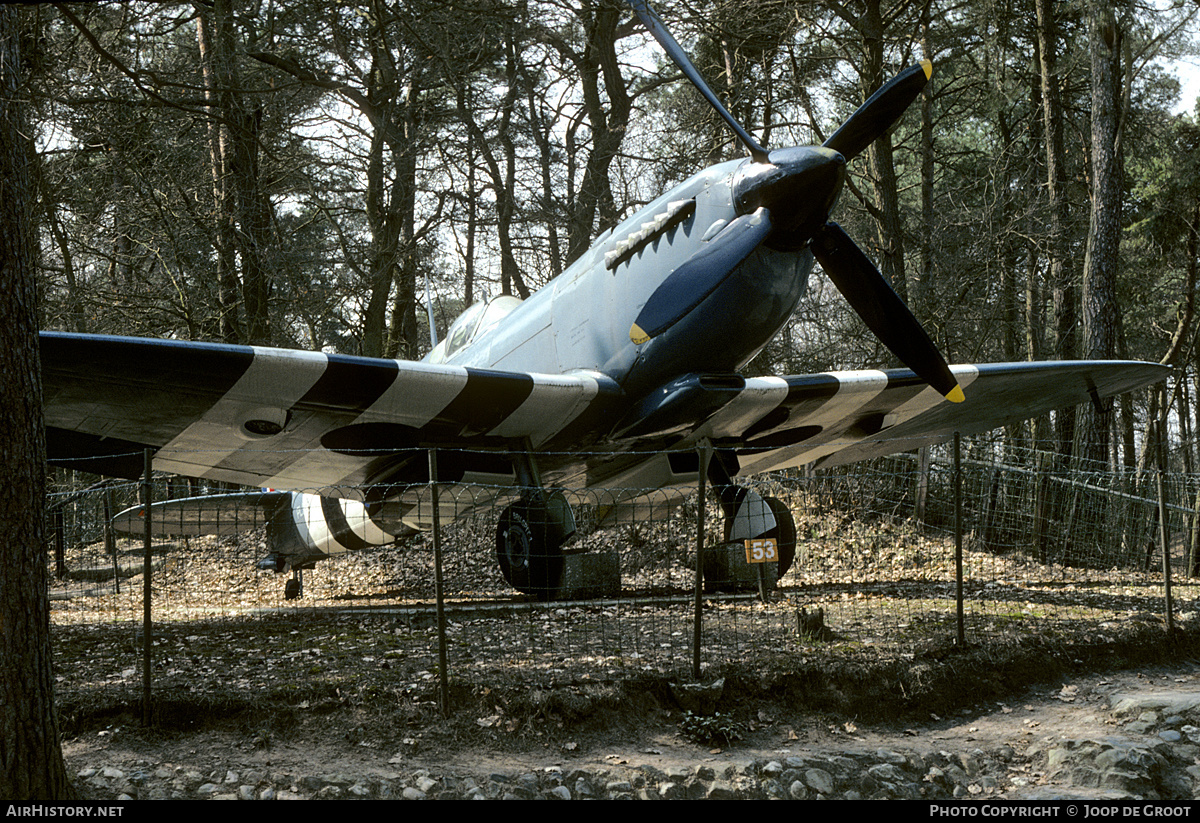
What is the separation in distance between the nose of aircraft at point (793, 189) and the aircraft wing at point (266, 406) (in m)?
1.87

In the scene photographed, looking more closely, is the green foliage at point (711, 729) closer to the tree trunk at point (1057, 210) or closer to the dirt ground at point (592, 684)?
the dirt ground at point (592, 684)

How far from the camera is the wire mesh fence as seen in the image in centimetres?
568

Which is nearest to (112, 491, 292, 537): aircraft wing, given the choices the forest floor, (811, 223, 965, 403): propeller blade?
the forest floor

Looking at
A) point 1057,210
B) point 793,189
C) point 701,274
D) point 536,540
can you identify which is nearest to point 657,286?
point 701,274

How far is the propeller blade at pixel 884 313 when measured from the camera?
6688mm

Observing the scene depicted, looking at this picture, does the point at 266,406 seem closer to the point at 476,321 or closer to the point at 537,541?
the point at 537,541

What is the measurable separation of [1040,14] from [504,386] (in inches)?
446

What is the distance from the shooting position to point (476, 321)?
9461 millimetres

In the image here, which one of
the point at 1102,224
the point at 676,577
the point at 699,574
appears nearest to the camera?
the point at 699,574

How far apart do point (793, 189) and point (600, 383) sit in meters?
2.15

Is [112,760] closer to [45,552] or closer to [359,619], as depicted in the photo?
[45,552]

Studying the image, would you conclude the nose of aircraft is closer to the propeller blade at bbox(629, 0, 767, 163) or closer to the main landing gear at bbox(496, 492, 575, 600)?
the propeller blade at bbox(629, 0, 767, 163)

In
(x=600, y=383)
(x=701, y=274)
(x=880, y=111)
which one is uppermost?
(x=880, y=111)

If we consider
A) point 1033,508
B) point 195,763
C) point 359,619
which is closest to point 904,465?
point 1033,508
